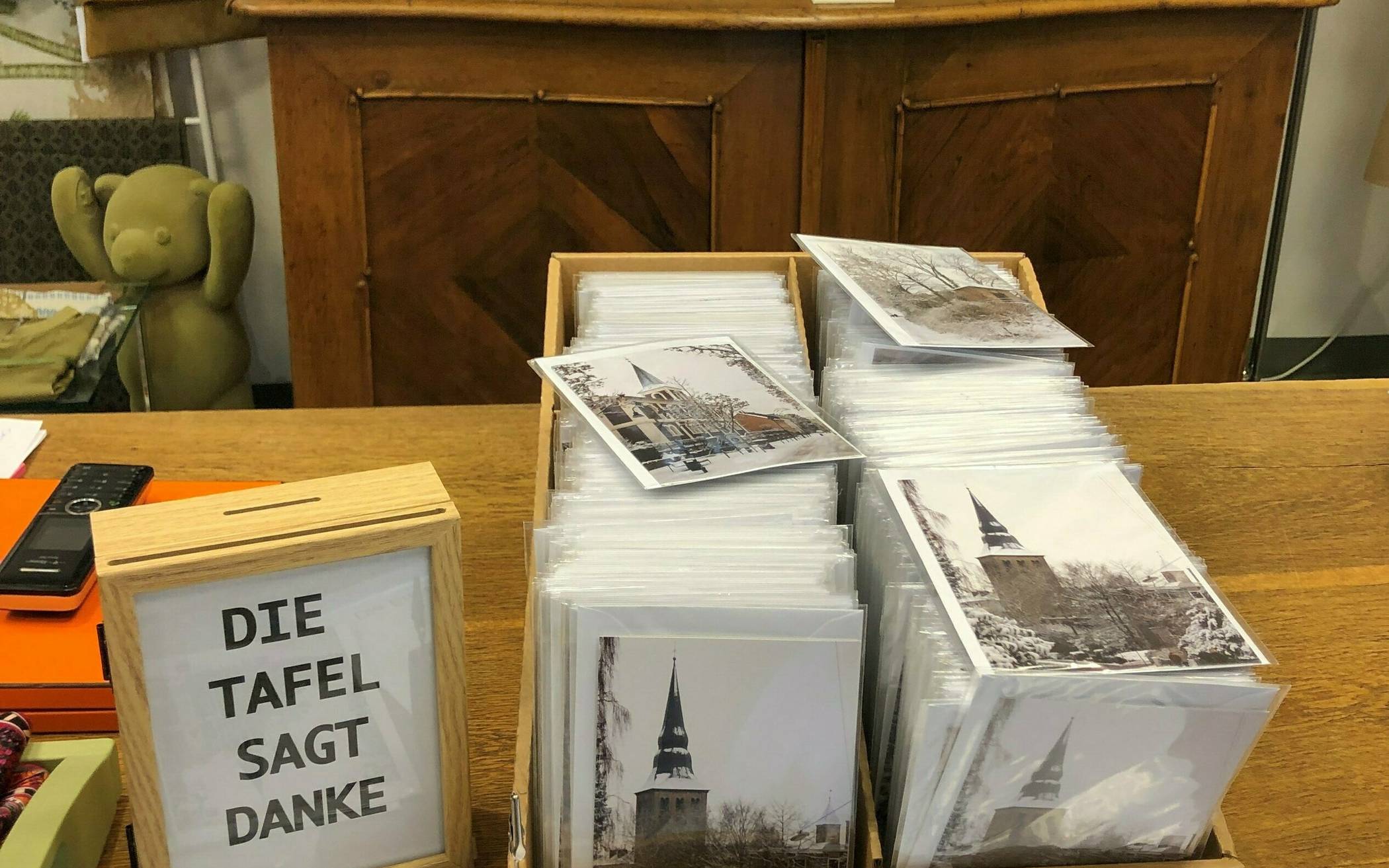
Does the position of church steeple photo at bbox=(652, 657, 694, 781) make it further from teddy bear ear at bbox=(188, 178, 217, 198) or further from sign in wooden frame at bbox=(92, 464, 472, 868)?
teddy bear ear at bbox=(188, 178, 217, 198)

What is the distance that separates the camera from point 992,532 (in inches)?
25.3

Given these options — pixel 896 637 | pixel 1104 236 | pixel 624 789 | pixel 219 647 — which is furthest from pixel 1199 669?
pixel 1104 236

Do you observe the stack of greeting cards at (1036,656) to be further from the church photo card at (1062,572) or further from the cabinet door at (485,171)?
the cabinet door at (485,171)

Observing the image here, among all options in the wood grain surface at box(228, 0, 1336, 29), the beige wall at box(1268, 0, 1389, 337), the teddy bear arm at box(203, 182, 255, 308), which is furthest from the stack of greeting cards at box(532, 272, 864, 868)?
the beige wall at box(1268, 0, 1389, 337)

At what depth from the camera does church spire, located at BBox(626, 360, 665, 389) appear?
81cm

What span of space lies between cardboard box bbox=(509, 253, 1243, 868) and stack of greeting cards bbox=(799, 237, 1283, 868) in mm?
14

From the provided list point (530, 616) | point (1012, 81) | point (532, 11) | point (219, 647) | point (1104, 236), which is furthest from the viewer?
point (1104, 236)

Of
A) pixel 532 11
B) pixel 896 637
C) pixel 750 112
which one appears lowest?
pixel 896 637

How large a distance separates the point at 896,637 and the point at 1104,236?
1.92 metres

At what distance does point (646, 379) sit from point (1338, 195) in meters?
3.12

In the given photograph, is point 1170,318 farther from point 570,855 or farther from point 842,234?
point 570,855

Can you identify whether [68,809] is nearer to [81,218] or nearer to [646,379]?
[646,379]

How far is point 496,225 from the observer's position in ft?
7.10

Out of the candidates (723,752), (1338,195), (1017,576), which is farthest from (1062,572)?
(1338,195)
